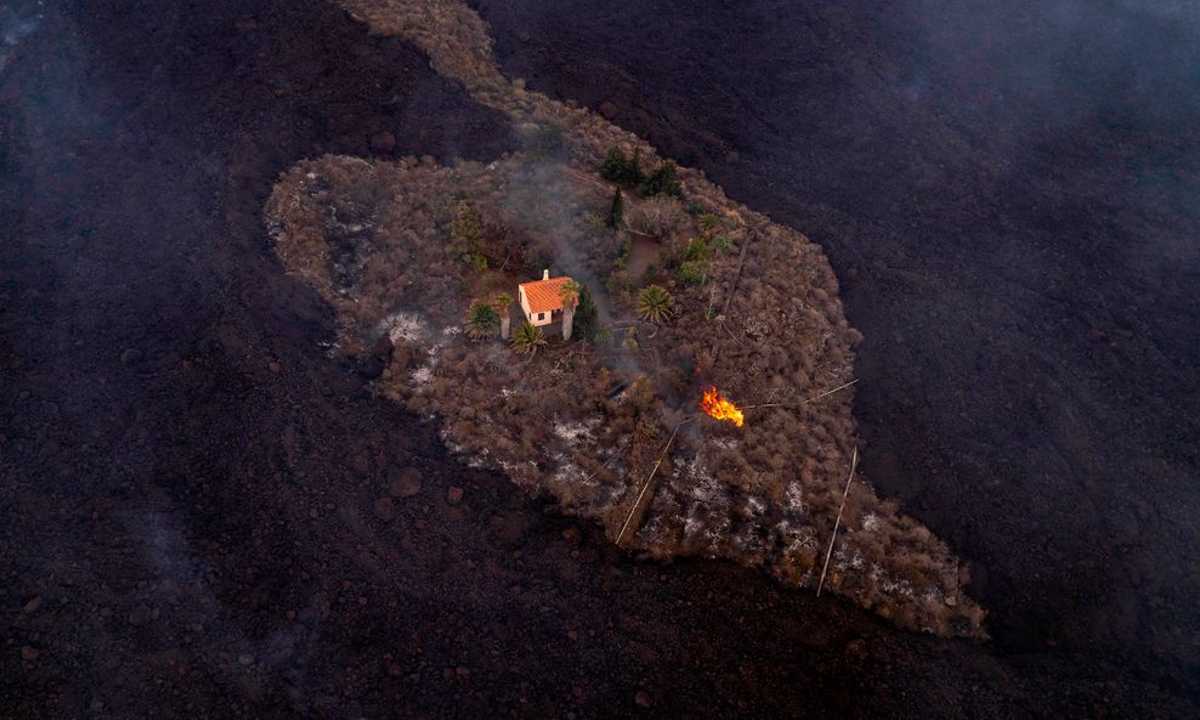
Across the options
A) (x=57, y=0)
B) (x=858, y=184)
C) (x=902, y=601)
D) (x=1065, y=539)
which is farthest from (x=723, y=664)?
(x=57, y=0)

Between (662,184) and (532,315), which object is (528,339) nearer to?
(532,315)

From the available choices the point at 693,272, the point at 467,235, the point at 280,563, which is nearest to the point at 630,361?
the point at 693,272

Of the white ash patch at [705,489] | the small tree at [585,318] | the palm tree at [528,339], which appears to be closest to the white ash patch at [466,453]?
the palm tree at [528,339]

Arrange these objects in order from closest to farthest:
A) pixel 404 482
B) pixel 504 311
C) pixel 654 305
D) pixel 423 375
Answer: pixel 404 482 < pixel 423 375 < pixel 504 311 < pixel 654 305

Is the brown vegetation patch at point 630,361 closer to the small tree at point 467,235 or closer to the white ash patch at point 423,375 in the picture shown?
the white ash patch at point 423,375

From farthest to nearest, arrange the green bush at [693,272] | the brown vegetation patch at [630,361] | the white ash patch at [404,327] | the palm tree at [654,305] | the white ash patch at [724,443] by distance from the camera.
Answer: the green bush at [693,272], the palm tree at [654,305], the white ash patch at [404,327], the white ash patch at [724,443], the brown vegetation patch at [630,361]

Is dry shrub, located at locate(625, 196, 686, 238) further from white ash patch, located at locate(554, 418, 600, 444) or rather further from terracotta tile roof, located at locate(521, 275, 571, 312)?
white ash patch, located at locate(554, 418, 600, 444)

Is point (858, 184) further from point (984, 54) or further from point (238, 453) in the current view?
point (238, 453)
